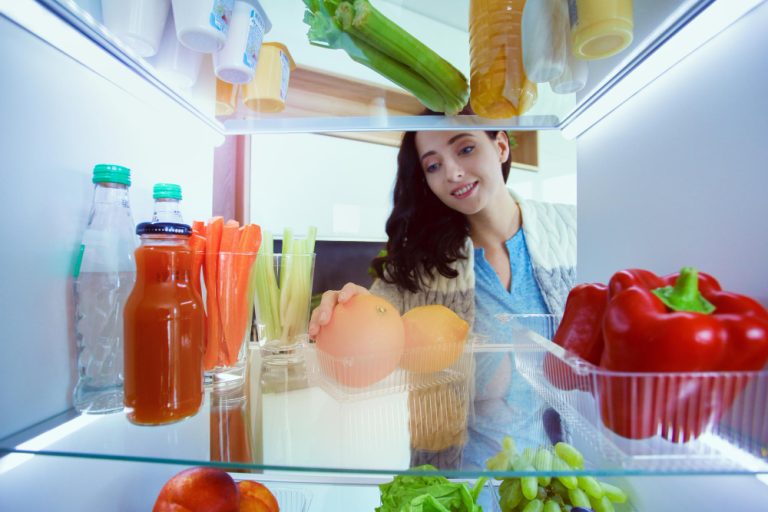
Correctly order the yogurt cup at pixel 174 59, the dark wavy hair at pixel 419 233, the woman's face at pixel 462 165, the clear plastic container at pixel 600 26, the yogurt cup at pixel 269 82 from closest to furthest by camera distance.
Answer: the clear plastic container at pixel 600 26, the yogurt cup at pixel 174 59, the yogurt cup at pixel 269 82, the woman's face at pixel 462 165, the dark wavy hair at pixel 419 233

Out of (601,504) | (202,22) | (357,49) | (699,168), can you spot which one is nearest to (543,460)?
(601,504)

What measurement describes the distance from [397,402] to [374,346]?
0.23 ft

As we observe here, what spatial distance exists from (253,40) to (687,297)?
1.99 feet

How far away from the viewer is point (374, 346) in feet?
1.62

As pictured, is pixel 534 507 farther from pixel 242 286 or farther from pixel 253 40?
pixel 253 40

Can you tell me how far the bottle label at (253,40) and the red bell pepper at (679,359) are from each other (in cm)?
56

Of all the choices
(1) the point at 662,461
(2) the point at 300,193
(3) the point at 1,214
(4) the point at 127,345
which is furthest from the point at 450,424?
(2) the point at 300,193

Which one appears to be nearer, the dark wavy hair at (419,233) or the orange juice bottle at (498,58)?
the orange juice bottle at (498,58)

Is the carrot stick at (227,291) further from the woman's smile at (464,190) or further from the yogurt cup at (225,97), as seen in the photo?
the woman's smile at (464,190)

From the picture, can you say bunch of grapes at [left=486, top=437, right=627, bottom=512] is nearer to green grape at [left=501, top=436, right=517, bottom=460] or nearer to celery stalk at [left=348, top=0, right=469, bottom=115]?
green grape at [left=501, top=436, right=517, bottom=460]

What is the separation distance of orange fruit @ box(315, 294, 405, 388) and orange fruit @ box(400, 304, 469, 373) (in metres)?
0.02

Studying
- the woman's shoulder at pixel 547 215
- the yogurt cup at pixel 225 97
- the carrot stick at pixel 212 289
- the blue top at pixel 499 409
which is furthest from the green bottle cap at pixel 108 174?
the woman's shoulder at pixel 547 215

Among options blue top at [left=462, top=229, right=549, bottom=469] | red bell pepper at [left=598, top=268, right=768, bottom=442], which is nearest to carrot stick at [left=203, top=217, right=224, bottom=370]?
blue top at [left=462, top=229, right=549, bottom=469]

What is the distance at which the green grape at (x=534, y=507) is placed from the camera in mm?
474
